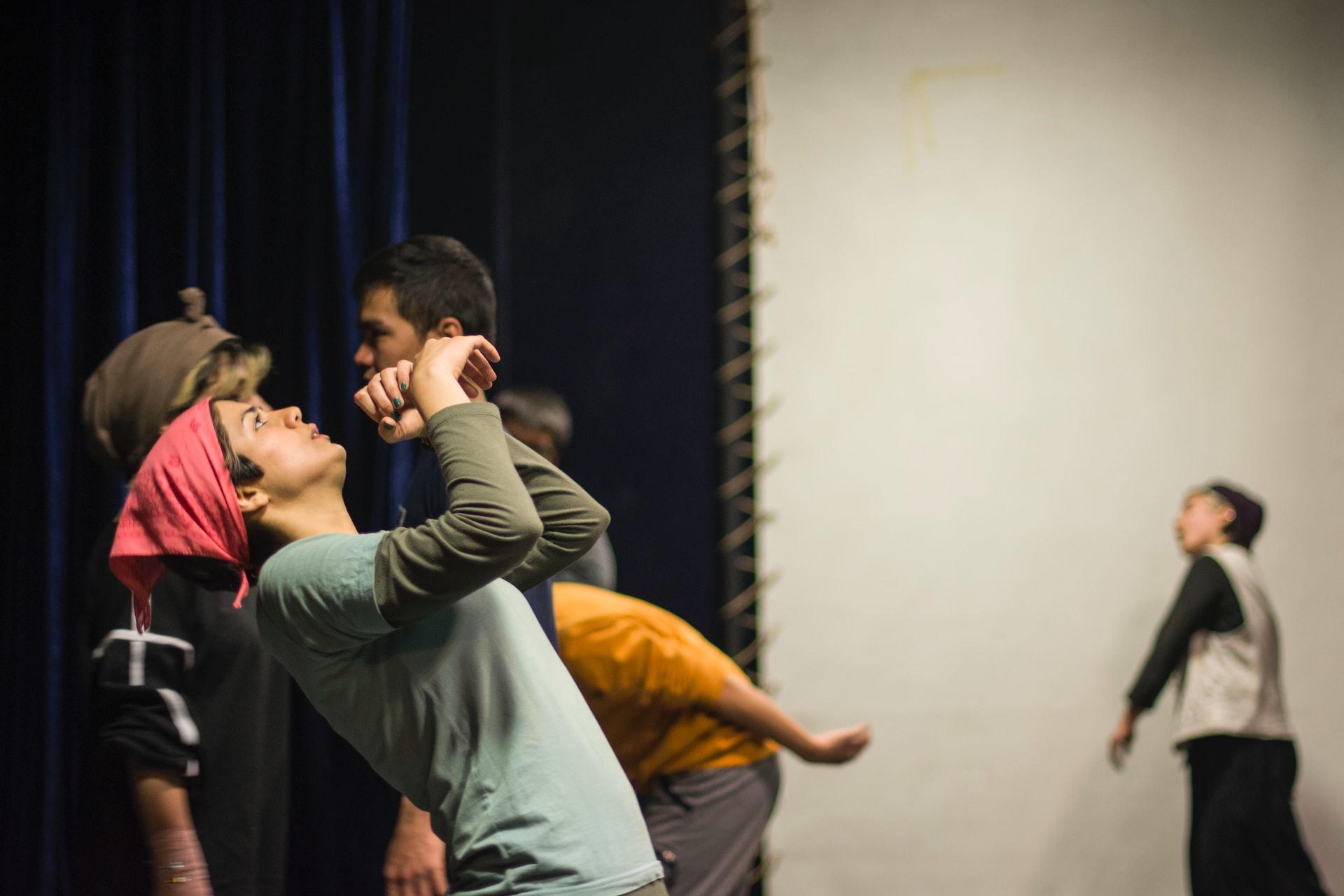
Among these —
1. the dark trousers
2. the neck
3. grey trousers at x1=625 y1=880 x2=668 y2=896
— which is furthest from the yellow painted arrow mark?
grey trousers at x1=625 y1=880 x2=668 y2=896

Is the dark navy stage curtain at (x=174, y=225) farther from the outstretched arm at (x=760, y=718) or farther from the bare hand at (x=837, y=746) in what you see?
the bare hand at (x=837, y=746)

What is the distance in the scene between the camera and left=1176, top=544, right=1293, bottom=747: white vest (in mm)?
2605

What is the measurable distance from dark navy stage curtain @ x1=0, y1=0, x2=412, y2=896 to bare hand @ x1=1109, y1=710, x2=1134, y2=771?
1.87 m

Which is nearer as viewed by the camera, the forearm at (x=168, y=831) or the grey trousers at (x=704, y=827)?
the forearm at (x=168, y=831)

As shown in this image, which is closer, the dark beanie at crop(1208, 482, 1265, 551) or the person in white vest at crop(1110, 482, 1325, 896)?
the person in white vest at crop(1110, 482, 1325, 896)

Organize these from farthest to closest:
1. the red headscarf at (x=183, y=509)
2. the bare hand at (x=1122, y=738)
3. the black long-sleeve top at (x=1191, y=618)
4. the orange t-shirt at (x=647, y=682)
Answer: the bare hand at (x=1122, y=738) → the black long-sleeve top at (x=1191, y=618) → the orange t-shirt at (x=647, y=682) → the red headscarf at (x=183, y=509)

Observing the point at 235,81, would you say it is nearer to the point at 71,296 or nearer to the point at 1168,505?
the point at 71,296

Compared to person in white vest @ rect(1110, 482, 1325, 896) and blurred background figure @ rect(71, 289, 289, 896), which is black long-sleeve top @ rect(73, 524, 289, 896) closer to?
blurred background figure @ rect(71, 289, 289, 896)

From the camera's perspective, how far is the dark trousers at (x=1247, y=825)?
2.51m

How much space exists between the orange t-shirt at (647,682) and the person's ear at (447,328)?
404mm

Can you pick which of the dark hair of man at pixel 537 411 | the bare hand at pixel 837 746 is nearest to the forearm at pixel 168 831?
the bare hand at pixel 837 746

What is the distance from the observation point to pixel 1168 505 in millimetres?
2900

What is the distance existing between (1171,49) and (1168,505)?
3.91ft

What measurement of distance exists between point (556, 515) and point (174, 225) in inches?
46.9
